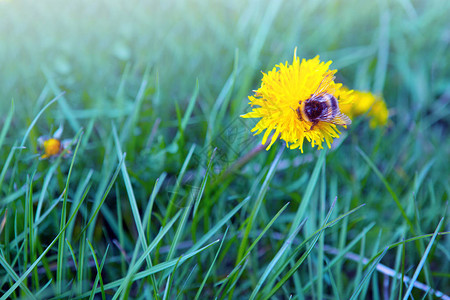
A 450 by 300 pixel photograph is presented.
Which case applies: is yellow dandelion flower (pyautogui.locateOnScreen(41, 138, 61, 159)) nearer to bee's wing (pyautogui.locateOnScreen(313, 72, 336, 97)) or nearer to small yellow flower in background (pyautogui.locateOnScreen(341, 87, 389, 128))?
bee's wing (pyautogui.locateOnScreen(313, 72, 336, 97))

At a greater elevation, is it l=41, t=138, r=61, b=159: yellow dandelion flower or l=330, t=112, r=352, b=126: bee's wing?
l=330, t=112, r=352, b=126: bee's wing

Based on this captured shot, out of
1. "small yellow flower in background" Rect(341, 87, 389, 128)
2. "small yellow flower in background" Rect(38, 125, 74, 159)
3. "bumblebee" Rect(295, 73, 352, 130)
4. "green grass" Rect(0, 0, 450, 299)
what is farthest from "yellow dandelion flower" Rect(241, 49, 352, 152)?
"small yellow flower in background" Rect(341, 87, 389, 128)

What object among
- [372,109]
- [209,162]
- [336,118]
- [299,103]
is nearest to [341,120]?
[336,118]

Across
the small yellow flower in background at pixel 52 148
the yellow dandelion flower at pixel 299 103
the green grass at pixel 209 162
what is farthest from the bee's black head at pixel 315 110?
the small yellow flower in background at pixel 52 148

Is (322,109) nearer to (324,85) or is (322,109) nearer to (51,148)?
(324,85)

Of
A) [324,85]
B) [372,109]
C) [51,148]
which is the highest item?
[324,85]

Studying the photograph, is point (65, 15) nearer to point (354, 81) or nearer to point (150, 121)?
point (150, 121)

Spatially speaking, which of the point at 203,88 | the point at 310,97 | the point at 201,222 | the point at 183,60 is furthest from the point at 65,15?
the point at 310,97
